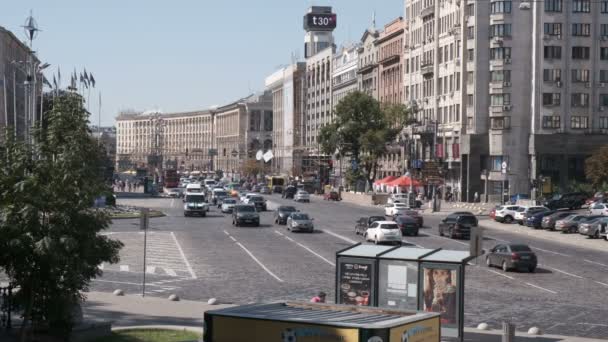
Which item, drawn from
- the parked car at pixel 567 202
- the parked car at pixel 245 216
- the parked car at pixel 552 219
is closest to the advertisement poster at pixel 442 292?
the parked car at pixel 552 219

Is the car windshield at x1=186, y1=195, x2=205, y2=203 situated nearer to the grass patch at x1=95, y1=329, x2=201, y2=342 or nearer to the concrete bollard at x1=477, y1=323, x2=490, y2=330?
the concrete bollard at x1=477, y1=323, x2=490, y2=330

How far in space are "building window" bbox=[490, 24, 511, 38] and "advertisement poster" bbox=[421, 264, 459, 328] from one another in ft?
269

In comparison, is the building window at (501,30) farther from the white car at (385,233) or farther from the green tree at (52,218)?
the green tree at (52,218)

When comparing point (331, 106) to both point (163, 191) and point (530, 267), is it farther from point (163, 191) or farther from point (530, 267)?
point (530, 267)

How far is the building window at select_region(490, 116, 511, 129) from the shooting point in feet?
348

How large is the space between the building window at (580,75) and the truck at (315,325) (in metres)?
90.2

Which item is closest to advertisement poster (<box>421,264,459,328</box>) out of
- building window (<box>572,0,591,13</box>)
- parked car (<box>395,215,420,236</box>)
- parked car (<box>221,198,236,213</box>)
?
parked car (<box>395,215,420,236</box>)

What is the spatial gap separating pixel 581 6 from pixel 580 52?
4.38m

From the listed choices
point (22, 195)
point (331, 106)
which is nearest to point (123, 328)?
point (22, 195)

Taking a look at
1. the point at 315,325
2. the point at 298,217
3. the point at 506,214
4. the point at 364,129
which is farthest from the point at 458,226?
the point at 364,129

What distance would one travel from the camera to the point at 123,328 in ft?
92.3

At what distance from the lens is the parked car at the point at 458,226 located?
62.4 m

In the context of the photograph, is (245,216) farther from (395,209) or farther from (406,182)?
(406,182)

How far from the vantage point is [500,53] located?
347 feet
